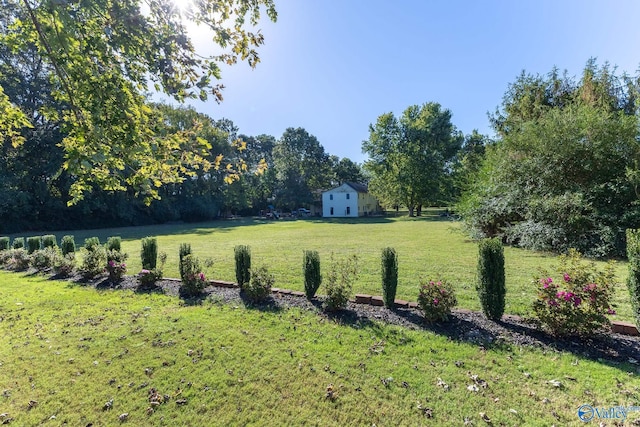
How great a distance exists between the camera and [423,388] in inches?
117

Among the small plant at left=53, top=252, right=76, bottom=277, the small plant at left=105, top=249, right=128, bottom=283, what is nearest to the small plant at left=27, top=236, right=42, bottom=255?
the small plant at left=53, top=252, right=76, bottom=277

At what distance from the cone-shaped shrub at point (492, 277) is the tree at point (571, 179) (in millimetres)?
7219

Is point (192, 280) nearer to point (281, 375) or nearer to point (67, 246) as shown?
point (281, 375)

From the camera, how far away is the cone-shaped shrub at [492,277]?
424cm

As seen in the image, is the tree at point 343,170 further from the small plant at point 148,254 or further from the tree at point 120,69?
the tree at point 120,69

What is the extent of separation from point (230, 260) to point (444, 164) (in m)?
32.8

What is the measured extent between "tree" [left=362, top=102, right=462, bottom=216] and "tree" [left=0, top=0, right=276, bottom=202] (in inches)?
1272

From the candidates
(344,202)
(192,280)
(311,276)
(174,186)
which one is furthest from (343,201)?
(311,276)

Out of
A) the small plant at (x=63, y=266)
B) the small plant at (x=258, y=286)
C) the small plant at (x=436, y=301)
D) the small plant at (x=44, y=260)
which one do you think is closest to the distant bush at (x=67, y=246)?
the small plant at (x=44, y=260)

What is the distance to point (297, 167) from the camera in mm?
44750

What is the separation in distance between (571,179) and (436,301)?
9655mm

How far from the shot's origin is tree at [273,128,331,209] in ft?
144

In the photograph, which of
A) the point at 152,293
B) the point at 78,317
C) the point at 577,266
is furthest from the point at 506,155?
the point at 78,317

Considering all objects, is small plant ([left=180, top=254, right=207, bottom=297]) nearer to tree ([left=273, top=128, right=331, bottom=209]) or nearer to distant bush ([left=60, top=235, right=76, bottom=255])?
distant bush ([left=60, top=235, right=76, bottom=255])
